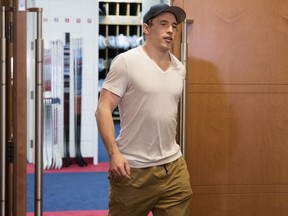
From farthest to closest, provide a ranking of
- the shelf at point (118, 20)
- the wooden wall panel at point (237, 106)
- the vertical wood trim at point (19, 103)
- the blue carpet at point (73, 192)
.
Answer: the shelf at point (118, 20) < the blue carpet at point (73, 192) < the wooden wall panel at point (237, 106) < the vertical wood trim at point (19, 103)

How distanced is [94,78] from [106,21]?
333cm

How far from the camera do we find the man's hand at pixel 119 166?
188cm

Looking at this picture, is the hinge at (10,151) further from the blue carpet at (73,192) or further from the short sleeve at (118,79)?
the blue carpet at (73,192)

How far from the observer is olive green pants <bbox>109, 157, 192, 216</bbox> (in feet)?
6.70

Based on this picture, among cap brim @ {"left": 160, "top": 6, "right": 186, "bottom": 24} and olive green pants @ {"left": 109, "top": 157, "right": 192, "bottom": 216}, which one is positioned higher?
cap brim @ {"left": 160, "top": 6, "right": 186, "bottom": 24}

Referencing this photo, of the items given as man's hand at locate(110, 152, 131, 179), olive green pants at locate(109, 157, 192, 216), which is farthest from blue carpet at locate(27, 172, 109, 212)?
man's hand at locate(110, 152, 131, 179)

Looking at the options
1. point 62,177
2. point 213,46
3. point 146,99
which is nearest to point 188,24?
point 213,46

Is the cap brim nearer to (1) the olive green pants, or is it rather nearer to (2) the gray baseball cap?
(2) the gray baseball cap

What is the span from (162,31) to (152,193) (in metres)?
0.74

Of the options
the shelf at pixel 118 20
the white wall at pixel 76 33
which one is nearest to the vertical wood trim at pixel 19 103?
the white wall at pixel 76 33

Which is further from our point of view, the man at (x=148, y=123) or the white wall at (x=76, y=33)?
the white wall at (x=76, y=33)

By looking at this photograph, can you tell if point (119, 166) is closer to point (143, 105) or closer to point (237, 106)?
point (143, 105)

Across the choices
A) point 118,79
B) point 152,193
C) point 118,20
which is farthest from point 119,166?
point 118,20

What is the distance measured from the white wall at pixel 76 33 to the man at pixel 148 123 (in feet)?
11.5
